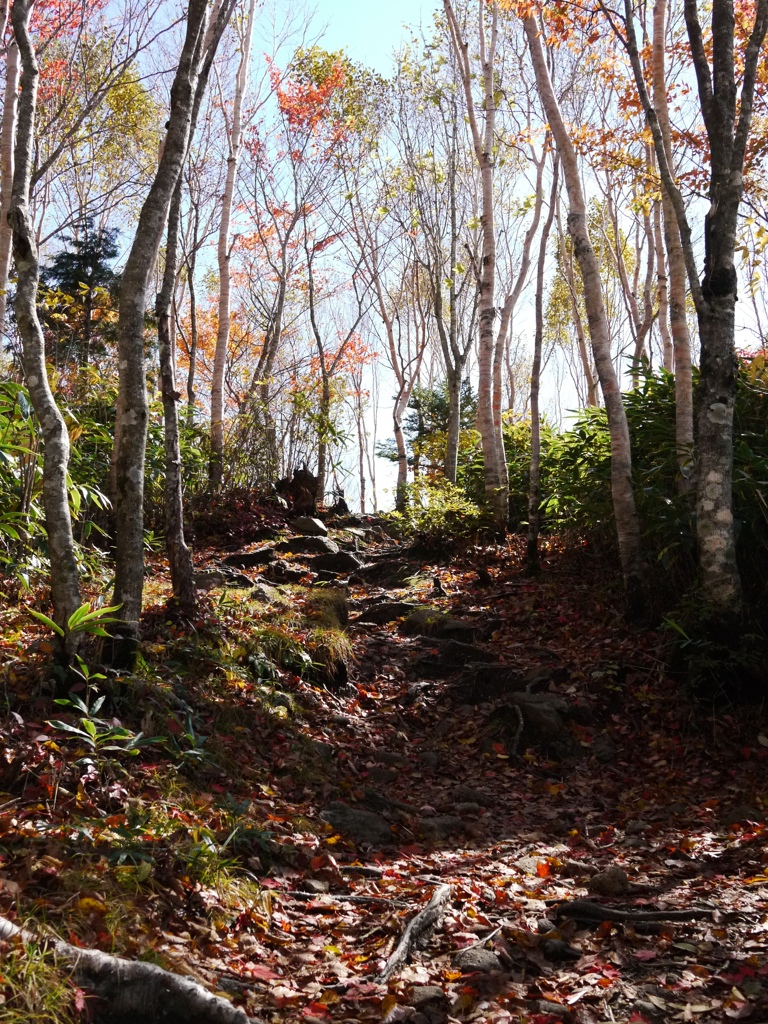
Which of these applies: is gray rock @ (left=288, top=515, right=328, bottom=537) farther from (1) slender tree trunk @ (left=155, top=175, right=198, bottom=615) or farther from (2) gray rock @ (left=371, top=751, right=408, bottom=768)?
(2) gray rock @ (left=371, top=751, right=408, bottom=768)

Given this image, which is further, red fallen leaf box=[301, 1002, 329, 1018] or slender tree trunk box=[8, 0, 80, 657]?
slender tree trunk box=[8, 0, 80, 657]

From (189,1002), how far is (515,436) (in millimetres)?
9888

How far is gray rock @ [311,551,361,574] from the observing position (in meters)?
8.62

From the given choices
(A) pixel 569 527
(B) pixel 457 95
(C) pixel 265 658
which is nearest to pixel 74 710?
(C) pixel 265 658

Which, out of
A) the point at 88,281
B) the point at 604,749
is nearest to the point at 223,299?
the point at 88,281

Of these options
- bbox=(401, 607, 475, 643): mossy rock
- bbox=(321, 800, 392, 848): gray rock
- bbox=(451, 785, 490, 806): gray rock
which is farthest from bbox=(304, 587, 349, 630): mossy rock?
bbox=(321, 800, 392, 848): gray rock

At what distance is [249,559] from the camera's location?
802 cm

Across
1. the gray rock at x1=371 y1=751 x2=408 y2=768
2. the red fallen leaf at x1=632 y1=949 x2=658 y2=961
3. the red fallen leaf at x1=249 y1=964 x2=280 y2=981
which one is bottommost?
the red fallen leaf at x1=632 y1=949 x2=658 y2=961

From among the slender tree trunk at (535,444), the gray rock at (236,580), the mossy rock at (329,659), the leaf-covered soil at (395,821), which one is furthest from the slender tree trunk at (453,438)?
the mossy rock at (329,659)

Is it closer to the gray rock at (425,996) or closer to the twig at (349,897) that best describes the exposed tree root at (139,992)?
the gray rock at (425,996)

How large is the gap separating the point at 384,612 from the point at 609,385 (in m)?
3.03

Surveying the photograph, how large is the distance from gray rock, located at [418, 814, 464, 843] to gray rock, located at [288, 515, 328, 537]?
6.18m

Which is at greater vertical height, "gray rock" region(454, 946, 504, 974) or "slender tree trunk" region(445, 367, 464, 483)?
"slender tree trunk" region(445, 367, 464, 483)

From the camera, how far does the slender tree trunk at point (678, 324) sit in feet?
19.2
